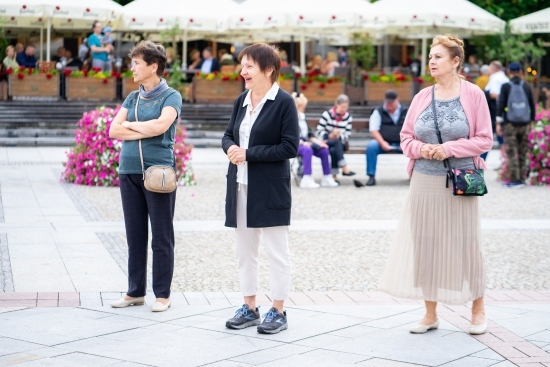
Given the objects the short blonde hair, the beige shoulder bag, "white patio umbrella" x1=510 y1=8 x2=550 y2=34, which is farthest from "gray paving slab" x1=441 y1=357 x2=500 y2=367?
"white patio umbrella" x1=510 y1=8 x2=550 y2=34

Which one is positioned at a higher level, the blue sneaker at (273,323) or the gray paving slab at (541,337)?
the blue sneaker at (273,323)

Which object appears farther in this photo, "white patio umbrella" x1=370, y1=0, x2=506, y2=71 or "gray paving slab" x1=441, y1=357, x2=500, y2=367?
"white patio umbrella" x1=370, y1=0, x2=506, y2=71

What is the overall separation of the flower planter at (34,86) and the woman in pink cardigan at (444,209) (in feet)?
61.5

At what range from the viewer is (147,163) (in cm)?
677

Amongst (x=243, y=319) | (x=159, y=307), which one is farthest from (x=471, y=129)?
(x=159, y=307)

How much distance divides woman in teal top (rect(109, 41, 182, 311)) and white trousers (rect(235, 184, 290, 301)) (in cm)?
60

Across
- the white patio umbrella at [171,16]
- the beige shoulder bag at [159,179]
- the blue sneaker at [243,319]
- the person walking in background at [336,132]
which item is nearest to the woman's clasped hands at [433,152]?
the blue sneaker at [243,319]

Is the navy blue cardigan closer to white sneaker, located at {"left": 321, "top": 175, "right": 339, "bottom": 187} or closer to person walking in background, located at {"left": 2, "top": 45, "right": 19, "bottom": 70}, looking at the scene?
white sneaker, located at {"left": 321, "top": 175, "right": 339, "bottom": 187}

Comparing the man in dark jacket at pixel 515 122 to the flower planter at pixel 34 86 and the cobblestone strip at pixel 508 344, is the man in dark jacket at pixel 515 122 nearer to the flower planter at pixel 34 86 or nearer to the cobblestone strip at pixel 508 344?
the cobblestone strip at pixel 508 344

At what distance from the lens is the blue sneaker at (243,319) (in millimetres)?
6301

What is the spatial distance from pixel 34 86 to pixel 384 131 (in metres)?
11.2

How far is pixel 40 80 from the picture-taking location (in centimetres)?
2416

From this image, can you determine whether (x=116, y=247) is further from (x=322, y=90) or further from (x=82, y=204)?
(x=322, y=90)

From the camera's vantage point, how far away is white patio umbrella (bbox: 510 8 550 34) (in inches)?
1044
